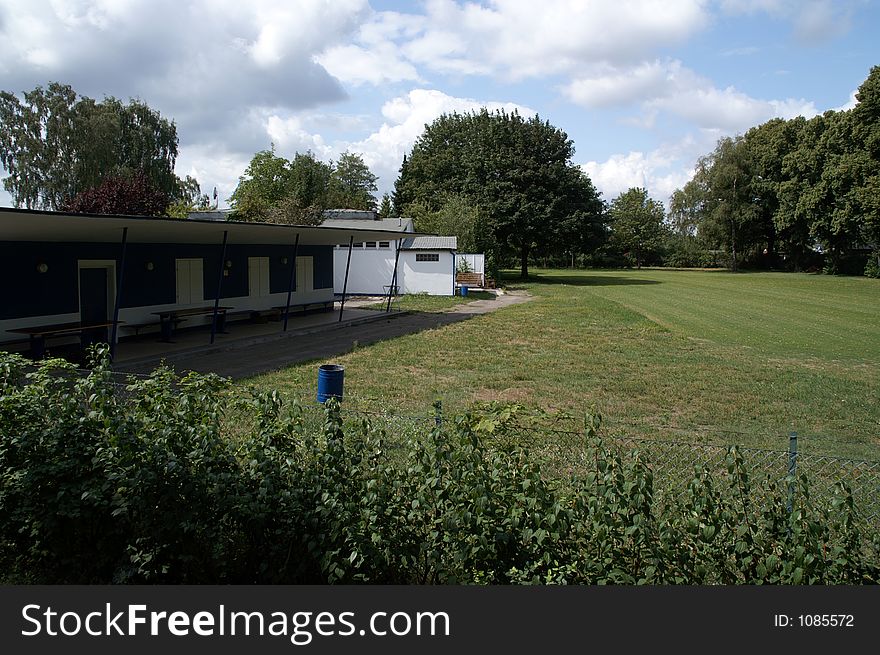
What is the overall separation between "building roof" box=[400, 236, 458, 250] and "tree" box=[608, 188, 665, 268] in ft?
150

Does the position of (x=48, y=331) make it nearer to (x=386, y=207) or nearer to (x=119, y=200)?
(x=119, y=200)

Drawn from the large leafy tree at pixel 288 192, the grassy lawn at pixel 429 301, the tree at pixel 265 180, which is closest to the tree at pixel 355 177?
the large leafy tree at pixel 288 192

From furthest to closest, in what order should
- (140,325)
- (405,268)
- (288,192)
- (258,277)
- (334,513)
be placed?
1. (288,192)
2. (405,268)
3. (258,277)
4. (140,325)
5. (334,513)

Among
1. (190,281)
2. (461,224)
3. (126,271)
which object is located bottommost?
(190,281)

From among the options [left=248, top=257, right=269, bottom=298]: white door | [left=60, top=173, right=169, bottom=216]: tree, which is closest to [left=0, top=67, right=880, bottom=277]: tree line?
[left=60, top=173, right=169, bottom=216]: tree

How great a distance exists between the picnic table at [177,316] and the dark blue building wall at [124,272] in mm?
531

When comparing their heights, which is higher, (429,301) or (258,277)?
(258,277)

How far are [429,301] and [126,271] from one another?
48.5ft

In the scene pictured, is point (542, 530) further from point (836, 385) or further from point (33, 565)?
point (836, 385)

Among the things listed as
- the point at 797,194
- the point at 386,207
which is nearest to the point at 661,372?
the point at 797,194

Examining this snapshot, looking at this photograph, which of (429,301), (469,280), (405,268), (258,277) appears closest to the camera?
(258,277)

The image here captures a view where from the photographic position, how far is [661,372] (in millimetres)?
12469

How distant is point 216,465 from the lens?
408 centimetres

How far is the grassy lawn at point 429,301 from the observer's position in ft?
84.2
